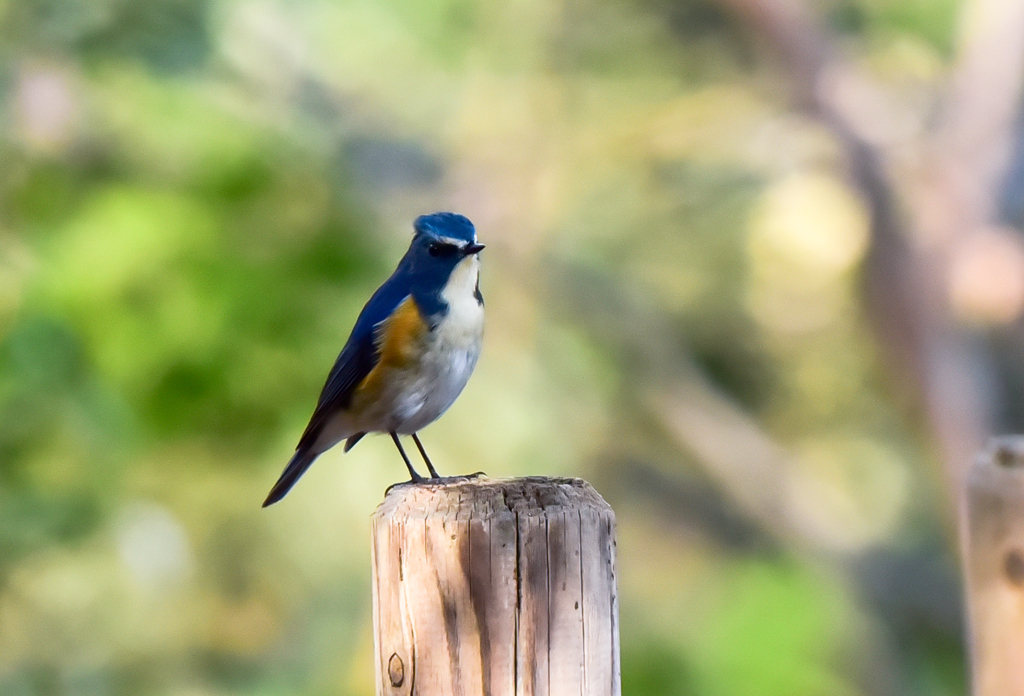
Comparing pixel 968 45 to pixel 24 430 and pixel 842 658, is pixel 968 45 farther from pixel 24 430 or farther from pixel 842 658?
pixel 24 430

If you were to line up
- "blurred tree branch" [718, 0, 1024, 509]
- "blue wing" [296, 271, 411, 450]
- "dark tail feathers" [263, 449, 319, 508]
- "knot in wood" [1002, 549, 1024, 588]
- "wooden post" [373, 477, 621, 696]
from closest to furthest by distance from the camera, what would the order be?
"wooden post" [373, 477, 621, 696] → "knot in wood" [1002, 549, 1024, 588] → "blue wing" [296, 271, 411, 450] → "dark tail feathers" [263, 449, 319, 508] → "blurred tree branch" [718, 0, 1024, 509]

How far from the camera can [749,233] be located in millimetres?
9648

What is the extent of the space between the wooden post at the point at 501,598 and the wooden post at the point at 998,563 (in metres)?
0.98

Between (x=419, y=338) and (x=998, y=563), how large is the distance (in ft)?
4.38

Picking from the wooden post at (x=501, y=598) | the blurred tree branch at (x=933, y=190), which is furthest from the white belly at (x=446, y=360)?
the blurred tree branch at (x=933, y=190)

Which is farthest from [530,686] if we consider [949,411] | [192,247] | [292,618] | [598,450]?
[598,450]

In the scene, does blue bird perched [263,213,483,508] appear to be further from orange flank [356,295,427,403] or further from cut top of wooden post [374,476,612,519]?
cut top of wooden post [374,476,612,519]

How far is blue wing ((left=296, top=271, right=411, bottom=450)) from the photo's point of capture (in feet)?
9.39

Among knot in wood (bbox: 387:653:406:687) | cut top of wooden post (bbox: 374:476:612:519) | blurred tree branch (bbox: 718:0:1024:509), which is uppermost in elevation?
blurred tree branch (bbox: 718:0:1024:509)

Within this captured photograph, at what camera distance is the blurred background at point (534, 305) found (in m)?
5.30

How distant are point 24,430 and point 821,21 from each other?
6504 mm

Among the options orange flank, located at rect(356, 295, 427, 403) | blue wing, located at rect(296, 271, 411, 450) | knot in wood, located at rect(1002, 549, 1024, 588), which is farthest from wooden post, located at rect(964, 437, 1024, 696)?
blue wing, located at rect(296, 271, 411, 450)

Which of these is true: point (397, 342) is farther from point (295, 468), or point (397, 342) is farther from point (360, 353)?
point (295, 468)

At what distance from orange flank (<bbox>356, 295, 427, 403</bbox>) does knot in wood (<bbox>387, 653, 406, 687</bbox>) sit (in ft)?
4.17
